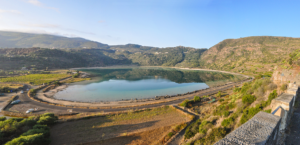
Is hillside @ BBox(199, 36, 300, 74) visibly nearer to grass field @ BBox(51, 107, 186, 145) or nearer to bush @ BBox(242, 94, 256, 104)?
bush @ BBox(242, 94, 256, 104)

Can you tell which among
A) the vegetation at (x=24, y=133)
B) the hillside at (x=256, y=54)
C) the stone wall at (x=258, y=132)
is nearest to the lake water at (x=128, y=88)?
the vegetation at (x=24, y=133)

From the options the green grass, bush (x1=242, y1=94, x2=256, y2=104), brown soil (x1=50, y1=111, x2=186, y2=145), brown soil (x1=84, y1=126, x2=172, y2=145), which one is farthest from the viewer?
the green grass

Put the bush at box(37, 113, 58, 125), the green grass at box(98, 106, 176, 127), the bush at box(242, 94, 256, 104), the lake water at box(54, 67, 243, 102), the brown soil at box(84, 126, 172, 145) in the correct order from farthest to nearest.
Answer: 1. the lake water at box(54, 67, 243, 102)
2. the green grass at box(98, 106, 176, 127)
3. the bush at box(37, 113, 58, 125)
4. the bush at box(242, 94, 256, 104)
5. the brown soil at box(84, 126, 172, 145)

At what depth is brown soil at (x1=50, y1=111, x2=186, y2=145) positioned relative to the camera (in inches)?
612

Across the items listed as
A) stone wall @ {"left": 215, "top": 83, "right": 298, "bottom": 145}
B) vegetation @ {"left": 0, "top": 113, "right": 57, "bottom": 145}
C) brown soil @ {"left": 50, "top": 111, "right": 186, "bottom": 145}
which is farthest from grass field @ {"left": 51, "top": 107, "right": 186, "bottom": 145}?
stone wall @ {"left": 215, "top": 83, "right": 298, "bottom": 145}

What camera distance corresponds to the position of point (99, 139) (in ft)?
50.4

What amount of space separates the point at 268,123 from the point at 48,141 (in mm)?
19619

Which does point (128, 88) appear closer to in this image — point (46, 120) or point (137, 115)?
point (137, 115)

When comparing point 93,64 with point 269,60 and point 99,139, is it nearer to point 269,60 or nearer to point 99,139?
point 99,139

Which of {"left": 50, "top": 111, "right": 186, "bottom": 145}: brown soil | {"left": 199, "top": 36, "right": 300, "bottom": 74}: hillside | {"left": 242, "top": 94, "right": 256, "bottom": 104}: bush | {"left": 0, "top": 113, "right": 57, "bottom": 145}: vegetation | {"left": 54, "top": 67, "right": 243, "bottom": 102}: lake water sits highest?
{"left": 199, "top": 36, "right": 300, "bottom": 74}: hillside

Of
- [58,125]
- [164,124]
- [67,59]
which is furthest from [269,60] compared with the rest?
[67,59]

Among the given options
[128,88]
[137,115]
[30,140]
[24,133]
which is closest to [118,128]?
[137,115]

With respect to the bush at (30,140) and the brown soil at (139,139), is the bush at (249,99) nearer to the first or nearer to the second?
the brown soil at (139,139)

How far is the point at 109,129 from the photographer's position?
1791 centimetres
